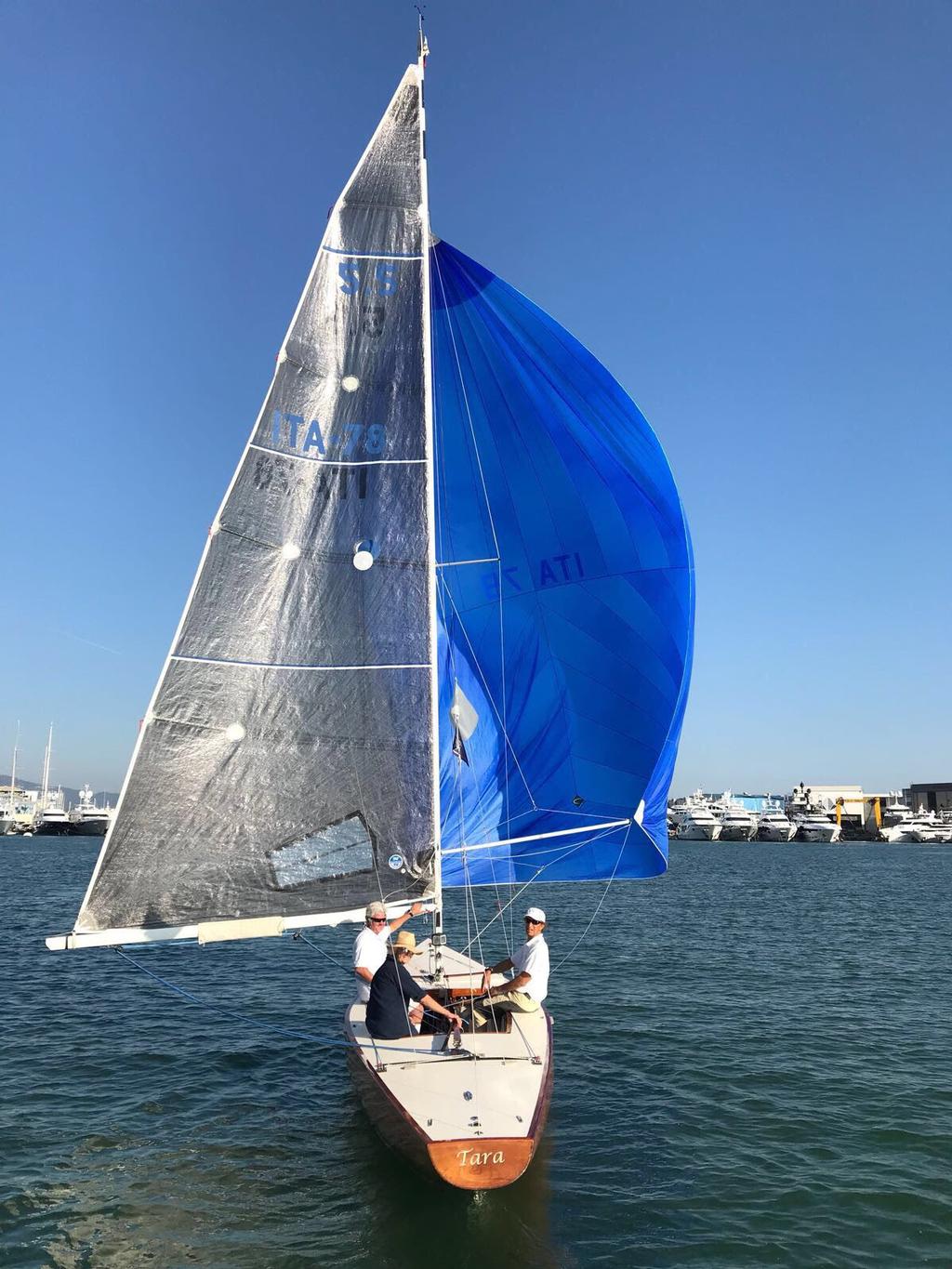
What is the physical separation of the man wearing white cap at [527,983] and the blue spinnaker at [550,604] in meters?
2.07

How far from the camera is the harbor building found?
458 ft

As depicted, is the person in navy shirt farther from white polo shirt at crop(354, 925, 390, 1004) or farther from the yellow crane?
the yellow crane

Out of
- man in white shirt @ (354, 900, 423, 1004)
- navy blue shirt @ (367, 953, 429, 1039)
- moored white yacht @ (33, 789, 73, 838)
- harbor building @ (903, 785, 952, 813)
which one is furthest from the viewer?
harbor building @ (903, 785, 952, 813)

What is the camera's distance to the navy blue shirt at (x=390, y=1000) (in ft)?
31.8

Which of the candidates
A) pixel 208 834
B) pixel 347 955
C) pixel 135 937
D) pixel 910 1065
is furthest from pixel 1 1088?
pixel 910 1065

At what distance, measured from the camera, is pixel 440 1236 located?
8.12 m

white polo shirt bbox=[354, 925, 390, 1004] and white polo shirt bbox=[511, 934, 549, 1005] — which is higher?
white polo shirt bbox=[354, 925, 390, 1004]

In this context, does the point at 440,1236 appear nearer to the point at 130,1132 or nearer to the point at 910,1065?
the point at 130,1132

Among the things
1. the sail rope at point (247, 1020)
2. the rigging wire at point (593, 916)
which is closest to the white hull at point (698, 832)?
the rigging wire at point (593, 916)

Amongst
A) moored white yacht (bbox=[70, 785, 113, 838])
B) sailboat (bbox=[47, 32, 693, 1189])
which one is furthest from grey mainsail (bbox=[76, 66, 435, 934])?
moored white yacht (bbox=[70, 785, 113, 838])

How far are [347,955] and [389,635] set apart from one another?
14.4 metres

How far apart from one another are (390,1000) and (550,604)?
6.08m

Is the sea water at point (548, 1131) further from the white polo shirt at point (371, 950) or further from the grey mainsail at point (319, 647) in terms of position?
the grey mainsail at point (319, 647)

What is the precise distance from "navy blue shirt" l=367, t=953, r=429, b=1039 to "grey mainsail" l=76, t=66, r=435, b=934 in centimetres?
191
